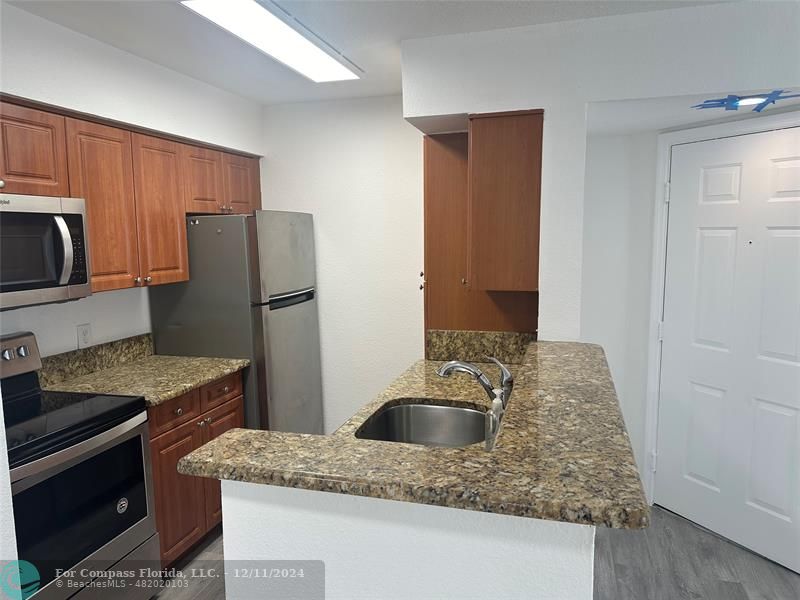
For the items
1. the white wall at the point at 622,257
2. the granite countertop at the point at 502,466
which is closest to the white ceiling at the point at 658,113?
the white wall at the point at 622,257

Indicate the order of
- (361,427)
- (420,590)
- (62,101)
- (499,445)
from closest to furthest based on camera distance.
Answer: (420,590), (499,445), (361,427), (62,101)

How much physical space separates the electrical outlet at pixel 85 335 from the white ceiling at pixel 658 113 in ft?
8.52

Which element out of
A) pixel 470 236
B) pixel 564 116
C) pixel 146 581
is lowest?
pixel 146 581

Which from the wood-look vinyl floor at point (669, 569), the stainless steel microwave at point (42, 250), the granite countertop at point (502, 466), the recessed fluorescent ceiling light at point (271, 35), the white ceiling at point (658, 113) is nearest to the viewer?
the granite countertop at point (502, 466)

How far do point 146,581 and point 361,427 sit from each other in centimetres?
135

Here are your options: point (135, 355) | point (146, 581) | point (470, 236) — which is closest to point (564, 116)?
point (470, 236)

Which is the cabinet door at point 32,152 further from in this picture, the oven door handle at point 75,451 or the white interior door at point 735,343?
the white interior door at point 735,343

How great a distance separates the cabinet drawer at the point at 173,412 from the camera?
93.4 inches

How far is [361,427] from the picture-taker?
5.95ft

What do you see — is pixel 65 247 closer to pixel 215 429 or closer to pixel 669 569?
pixel 215 429

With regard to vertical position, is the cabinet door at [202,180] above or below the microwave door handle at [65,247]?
above

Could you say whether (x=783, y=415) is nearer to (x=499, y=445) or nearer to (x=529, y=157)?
(x=529, y=157)

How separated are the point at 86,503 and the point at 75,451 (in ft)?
0.74

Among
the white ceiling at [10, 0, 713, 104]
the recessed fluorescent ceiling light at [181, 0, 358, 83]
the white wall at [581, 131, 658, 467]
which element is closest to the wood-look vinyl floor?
the white wall at [581, 131, 658, 467]
